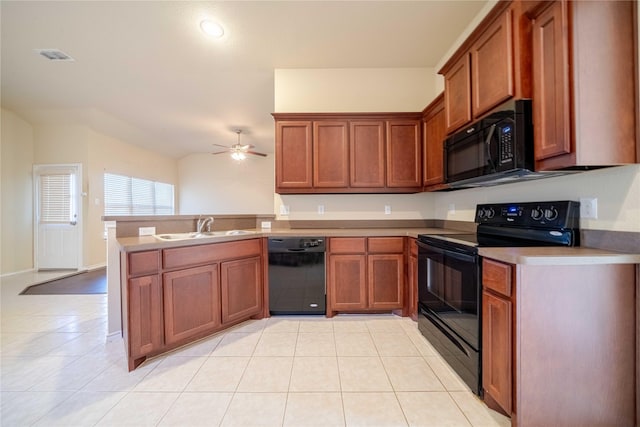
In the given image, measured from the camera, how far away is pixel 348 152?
283cm

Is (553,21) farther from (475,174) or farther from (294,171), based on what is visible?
(294,171)

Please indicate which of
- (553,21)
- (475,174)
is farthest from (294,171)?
(553,21)

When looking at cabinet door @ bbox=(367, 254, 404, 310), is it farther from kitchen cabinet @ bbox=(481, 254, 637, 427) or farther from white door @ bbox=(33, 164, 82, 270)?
white door @ bbox=(33, 164, 82, 270)

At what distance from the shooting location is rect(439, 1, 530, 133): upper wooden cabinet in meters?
1.42

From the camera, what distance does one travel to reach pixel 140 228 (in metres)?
2.27

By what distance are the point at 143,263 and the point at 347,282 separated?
70.0 inches

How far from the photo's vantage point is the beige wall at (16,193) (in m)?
4.38

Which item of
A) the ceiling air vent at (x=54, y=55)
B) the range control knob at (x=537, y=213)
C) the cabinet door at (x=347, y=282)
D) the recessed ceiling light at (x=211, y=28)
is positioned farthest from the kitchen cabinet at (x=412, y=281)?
the ceiling air vent at (x=54, y=55)

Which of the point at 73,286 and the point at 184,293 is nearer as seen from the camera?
the point at 184,293

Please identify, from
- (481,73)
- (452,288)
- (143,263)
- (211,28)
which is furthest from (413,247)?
(211,28)

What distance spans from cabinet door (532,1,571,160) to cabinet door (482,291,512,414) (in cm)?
84

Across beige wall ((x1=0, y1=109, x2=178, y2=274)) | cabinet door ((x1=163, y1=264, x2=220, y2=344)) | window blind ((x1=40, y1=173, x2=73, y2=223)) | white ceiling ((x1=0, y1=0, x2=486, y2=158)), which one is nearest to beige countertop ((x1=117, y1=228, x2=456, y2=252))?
cabinet door ((x1=163, y1=264, x2=220, y2=344))

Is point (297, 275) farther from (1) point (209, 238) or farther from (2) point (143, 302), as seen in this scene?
(2) point (143, 302)

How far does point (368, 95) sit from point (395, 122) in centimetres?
62
